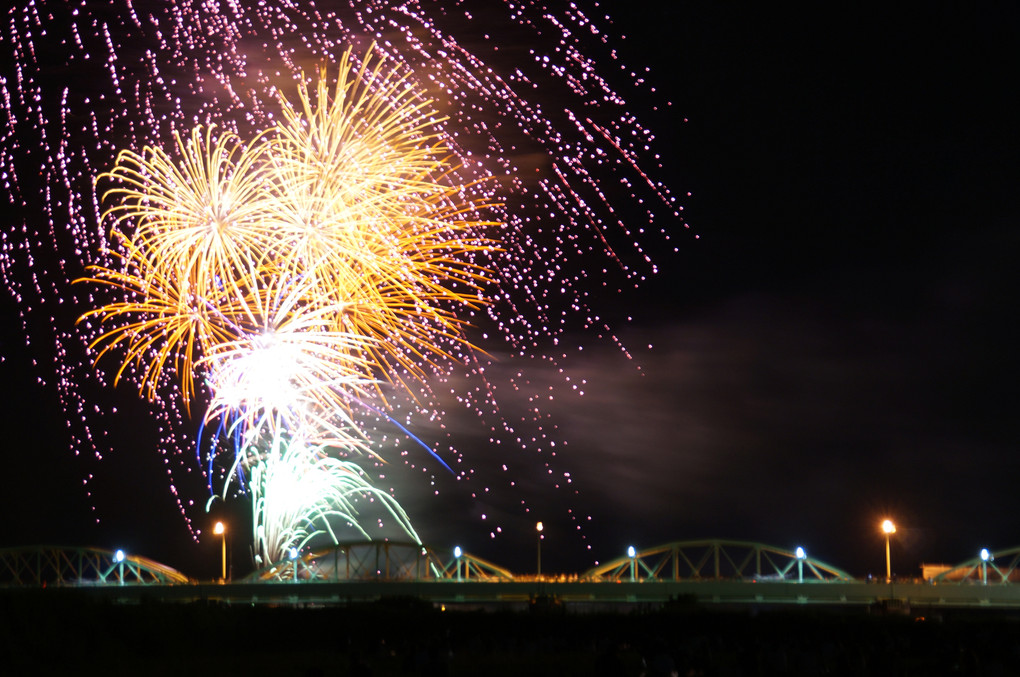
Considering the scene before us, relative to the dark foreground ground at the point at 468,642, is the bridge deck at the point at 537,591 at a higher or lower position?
lower

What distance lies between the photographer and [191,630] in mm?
36875

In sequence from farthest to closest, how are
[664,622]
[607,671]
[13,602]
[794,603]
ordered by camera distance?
[794,603] < [664,622] < [13,602] < [607,671]

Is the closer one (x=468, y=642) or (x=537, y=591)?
(x=468, y=642)

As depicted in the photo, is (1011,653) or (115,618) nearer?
(1011,653)

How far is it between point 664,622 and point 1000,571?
42.4 meters

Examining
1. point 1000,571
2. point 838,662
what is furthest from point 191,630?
point 1000,571

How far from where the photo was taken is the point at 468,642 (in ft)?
122

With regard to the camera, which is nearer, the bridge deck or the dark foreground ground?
the dark foreground ground

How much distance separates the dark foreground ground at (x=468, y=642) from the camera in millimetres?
26078

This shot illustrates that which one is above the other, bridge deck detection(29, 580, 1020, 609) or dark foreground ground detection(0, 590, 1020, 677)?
dark foreground ground detection(0, 590, 1020, 677)

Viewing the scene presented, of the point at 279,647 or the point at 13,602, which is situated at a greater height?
the point at 13,602

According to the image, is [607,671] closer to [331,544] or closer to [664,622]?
[664,622]

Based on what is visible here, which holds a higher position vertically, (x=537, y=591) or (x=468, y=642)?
(x=468, y=642)

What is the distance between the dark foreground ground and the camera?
2608 centimetres
